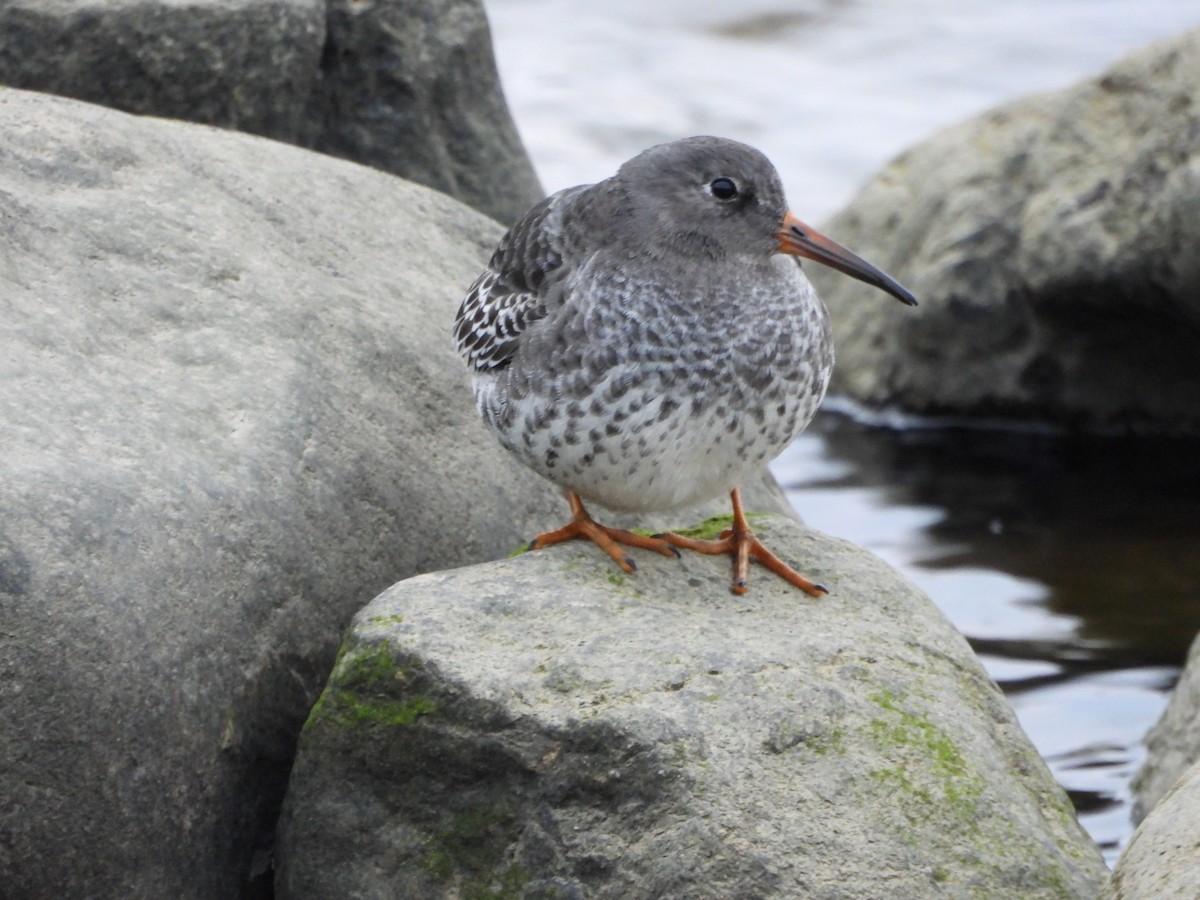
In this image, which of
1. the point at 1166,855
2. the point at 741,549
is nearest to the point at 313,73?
the point at 741,549

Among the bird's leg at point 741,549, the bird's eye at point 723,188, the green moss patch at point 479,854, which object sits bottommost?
the green moss patch at point 479,854

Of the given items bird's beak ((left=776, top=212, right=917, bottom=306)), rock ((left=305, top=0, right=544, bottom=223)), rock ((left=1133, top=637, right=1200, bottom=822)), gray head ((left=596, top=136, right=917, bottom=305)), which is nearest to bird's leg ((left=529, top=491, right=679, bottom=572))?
gray head ((left=596, top=136, right=917, bottom=305))

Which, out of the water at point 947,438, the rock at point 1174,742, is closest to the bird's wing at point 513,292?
the rock at point 1174,742

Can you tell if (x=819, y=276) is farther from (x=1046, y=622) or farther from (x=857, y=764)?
(x=857, y=764)

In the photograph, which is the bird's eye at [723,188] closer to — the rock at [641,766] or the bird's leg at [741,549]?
the bird's leg at [741,549]

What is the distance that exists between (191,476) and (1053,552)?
A: 6043 millimetres

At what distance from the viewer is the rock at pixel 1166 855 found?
13.9 feet

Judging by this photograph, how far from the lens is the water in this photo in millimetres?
8383

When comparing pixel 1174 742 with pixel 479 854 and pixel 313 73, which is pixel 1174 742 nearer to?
pixel 479 854

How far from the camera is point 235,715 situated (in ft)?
17.0

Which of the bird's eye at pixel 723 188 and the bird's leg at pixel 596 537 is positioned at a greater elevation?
the bird's eye at pixel 723 188

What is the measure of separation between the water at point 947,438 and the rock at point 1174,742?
11.3 inches

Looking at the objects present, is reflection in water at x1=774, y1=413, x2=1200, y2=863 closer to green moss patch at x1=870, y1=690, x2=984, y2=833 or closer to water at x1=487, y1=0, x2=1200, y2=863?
water at x1=487, y1=0, x2=1200, y2=863

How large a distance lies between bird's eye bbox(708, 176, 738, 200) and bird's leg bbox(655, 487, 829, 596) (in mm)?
1034
